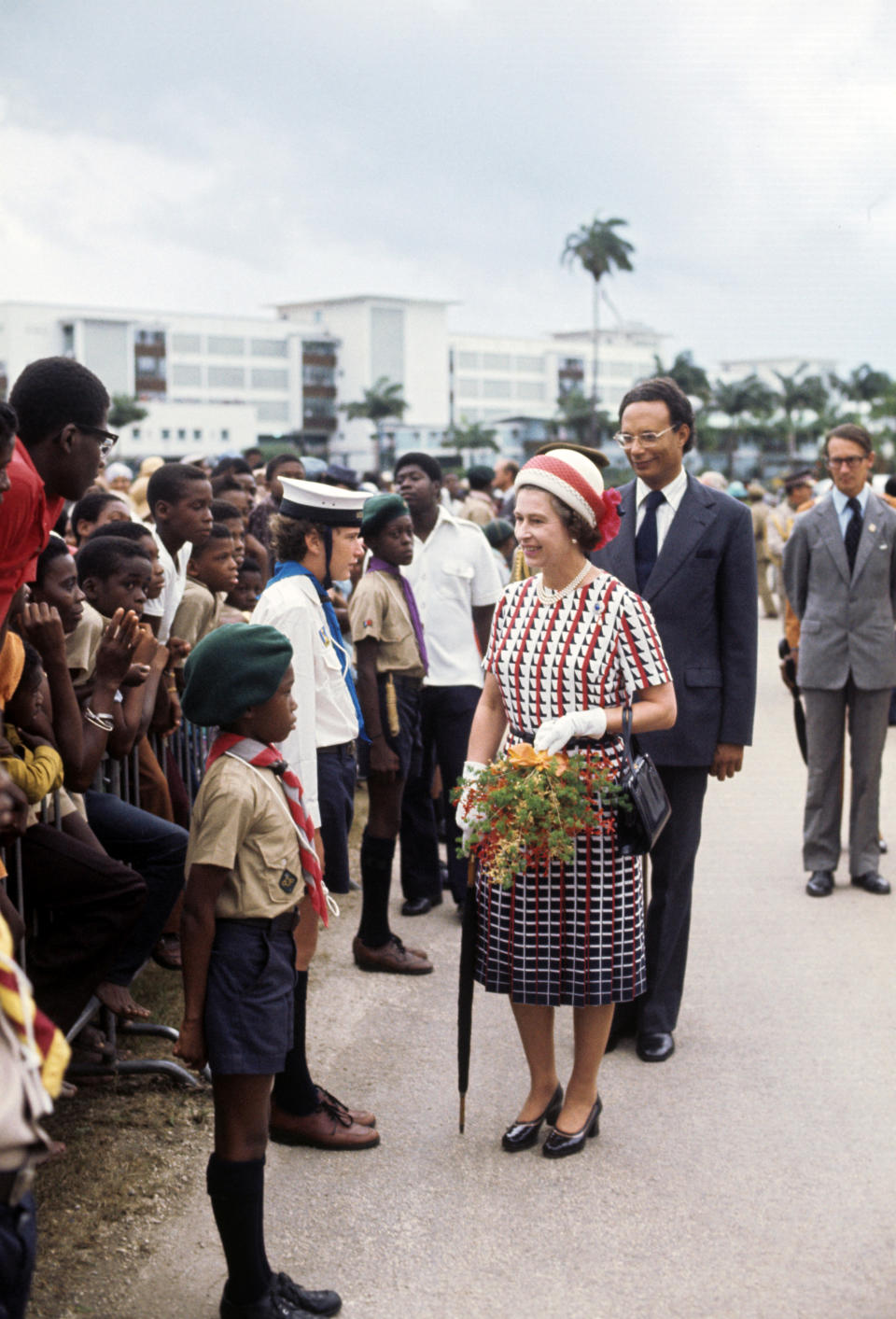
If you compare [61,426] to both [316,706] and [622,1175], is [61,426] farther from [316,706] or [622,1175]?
[622,1175]

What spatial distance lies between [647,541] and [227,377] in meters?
110

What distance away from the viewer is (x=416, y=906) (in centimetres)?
719

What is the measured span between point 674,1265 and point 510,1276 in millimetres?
452

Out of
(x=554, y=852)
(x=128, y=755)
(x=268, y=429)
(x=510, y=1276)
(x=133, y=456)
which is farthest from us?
(x=268, y=429)

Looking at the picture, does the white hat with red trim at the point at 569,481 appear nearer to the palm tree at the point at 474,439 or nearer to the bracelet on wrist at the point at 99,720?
the bracelet on wrist at the point at 99,720

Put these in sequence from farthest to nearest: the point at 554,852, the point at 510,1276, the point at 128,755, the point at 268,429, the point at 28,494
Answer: the point at 268,429, the point at 128,755, the point at 554,852, the point at 510,1276, the point at 28,494

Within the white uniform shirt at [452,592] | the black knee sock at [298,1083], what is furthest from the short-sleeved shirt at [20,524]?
the white uniform shirt at [452,592]

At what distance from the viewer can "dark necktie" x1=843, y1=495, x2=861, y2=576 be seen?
773 centimetres

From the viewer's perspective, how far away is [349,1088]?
497cm

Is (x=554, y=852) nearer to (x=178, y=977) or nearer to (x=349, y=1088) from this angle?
(x=349, y=1088)

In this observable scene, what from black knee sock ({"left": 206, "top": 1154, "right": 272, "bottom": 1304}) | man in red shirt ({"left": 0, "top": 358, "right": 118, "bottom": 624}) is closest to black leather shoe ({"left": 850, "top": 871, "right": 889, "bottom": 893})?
black knee sock ({"left": 206, "top": 1154, "right": 272, "bottom": 1304})

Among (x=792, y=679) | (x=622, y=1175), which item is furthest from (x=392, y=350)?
(x=622, y=1175)

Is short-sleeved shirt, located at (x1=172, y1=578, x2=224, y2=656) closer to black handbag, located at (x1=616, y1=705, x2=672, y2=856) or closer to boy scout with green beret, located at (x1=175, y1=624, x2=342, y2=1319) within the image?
black handbag, located at (x1=616, y1=705, x2=672, y2=856)

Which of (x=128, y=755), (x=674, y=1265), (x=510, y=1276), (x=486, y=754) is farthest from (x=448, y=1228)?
(x=128, y=755)
